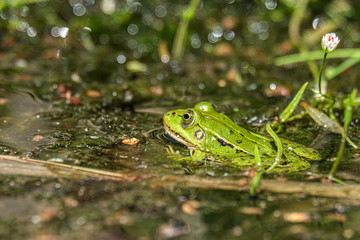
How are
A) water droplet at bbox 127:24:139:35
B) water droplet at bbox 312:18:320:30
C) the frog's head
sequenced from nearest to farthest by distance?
the frog's head
water droplet at bbox 127:24:139:35
water droplet at bbox 312:18:320:30

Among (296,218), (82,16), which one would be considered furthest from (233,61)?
(296,218)

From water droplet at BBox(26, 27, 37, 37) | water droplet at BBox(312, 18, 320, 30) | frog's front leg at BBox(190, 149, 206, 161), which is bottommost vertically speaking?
frog's front leg at BBox(190, 149, 206, 161)

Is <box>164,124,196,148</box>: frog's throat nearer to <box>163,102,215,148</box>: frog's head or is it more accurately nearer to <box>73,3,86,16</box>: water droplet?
<box>163,102,215,148</box>: frog's head

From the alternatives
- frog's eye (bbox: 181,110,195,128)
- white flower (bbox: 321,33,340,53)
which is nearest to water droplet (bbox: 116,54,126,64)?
frog's eye (bbox: 181,110,195,128)

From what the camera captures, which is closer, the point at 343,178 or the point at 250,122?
the point at 343,178

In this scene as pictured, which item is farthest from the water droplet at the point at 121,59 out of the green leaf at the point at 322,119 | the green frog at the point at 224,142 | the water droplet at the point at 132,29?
the green leaf at the point at 322,119

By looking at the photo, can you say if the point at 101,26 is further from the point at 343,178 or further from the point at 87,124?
the point at 343,178

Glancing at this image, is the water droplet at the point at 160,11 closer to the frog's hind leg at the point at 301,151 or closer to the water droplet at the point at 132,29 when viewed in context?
the water droplet at the point at 132,29

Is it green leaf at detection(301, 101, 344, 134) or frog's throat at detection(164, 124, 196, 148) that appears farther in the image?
green leaf at detection(301, 101, 344, 134)
